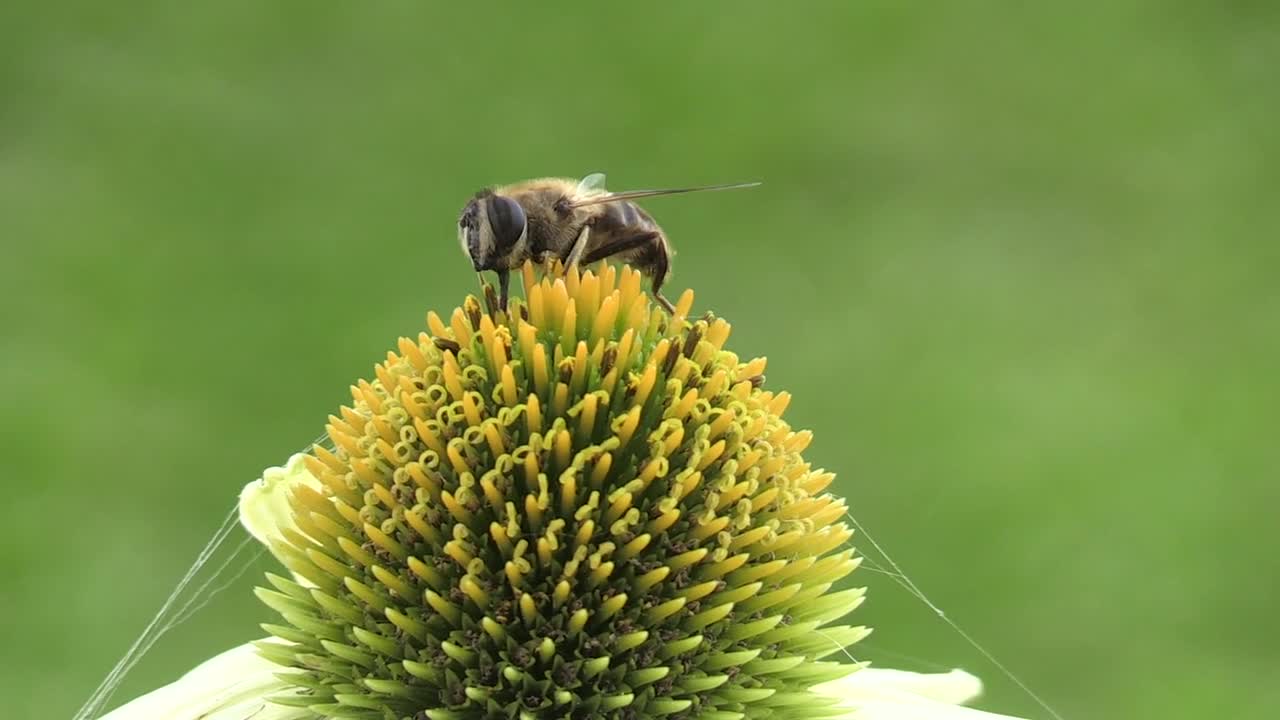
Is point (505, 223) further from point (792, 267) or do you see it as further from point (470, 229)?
point (792, 267)

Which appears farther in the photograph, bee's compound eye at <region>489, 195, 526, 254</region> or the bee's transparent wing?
the bee's transparent wing

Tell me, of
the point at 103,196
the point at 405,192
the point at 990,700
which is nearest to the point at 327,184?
the point at 405,192

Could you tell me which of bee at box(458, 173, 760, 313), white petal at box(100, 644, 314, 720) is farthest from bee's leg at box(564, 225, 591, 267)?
white petal at box(100, 644, 314, 720)

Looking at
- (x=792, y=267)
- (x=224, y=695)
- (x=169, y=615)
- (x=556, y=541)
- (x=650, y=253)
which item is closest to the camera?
(x=556, y=541)

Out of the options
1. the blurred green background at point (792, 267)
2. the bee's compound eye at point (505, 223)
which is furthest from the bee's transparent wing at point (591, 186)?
the blurred green background at point (792, 267)

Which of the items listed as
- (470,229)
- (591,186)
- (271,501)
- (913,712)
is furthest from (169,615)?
(913,712)

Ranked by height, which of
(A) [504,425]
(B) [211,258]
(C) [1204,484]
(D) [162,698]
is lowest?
(D) [162,698]

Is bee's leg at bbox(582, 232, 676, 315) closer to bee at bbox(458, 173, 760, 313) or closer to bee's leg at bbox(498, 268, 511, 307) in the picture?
bee at bbox(458, 173, 760, 313)

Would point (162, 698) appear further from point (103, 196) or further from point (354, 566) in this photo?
point (103, 196)
